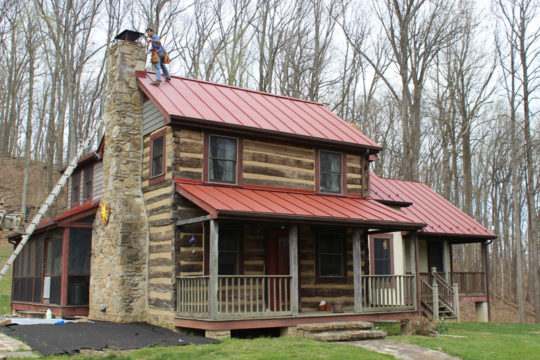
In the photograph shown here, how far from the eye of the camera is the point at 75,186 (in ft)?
79.3

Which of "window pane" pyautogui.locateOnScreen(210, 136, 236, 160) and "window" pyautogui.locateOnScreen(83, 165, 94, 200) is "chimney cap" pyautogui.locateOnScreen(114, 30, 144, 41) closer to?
"window pane" pyautogui.locateOnScreen(210, 136, 236, 160)

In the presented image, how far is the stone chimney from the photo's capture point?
16312 mm

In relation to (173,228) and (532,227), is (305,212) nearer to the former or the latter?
(173,228)

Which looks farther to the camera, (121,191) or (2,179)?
(2,179)

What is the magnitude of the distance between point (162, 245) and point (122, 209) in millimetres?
1904

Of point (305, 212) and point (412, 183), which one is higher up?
point (412, 183)

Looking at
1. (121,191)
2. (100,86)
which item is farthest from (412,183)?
(100,86)

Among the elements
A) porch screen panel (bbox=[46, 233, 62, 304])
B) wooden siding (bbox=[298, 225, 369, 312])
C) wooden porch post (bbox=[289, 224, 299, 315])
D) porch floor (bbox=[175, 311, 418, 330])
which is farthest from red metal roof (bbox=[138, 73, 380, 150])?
porch screen panel (bbox=[46, 233, 62, 304])

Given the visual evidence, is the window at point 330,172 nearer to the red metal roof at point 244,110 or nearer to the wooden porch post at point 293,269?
the red metal roof at point 244,110

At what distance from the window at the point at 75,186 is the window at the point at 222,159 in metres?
9.86

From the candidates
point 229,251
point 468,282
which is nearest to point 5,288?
point 229,251

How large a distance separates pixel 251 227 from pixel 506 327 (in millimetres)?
10938

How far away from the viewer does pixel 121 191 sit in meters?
16.9

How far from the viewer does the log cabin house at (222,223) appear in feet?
48.0
